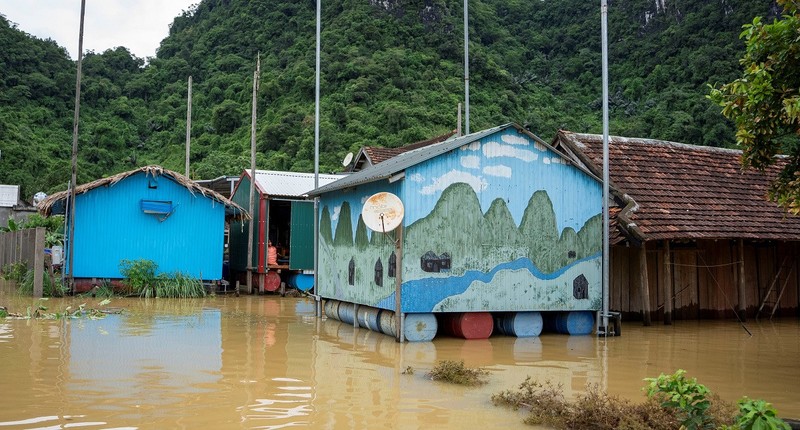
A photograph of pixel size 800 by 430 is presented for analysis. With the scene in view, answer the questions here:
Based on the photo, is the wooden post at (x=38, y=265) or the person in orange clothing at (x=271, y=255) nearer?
the wooden post at (x=38, y=265)

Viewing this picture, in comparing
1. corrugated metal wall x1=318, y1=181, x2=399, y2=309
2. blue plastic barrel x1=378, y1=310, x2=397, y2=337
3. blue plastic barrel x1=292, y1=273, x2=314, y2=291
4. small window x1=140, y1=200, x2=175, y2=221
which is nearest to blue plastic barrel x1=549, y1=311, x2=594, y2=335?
blue plastic barrel x1=378, y1=310, x2=397, y2=337

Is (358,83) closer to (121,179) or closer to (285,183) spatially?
(285,183)

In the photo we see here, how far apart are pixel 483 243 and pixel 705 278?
728 cm

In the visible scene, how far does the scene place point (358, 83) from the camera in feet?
149

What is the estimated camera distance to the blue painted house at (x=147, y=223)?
2162 cm

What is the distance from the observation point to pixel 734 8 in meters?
45.9

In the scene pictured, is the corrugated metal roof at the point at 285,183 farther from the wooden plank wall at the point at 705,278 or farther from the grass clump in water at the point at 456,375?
the grass clump in water at the point at 456,375

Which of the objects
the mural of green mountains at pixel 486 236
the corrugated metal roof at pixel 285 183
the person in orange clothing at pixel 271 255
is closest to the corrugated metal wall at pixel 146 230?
the person in orange clothing at pixel 271 255

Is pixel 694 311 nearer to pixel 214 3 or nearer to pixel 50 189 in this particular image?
pixel 50 189

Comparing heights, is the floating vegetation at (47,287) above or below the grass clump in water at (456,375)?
above

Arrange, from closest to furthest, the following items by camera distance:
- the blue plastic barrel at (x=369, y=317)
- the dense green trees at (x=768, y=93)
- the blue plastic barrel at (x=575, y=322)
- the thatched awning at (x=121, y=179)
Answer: the dense green trees at (x=768, y=93) → the blue plastic barrel at (x=369, y=317) → the blue plastic barrel at (x=575, y=322) → the thatched awning at (x=121, y=179)

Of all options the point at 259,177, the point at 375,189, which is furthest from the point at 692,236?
the point at 259,177

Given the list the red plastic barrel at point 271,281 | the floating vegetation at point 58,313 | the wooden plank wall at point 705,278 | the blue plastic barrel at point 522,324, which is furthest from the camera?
the red plastic barrel at point 271,281

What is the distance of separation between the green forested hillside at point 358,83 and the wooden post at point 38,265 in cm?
1930
